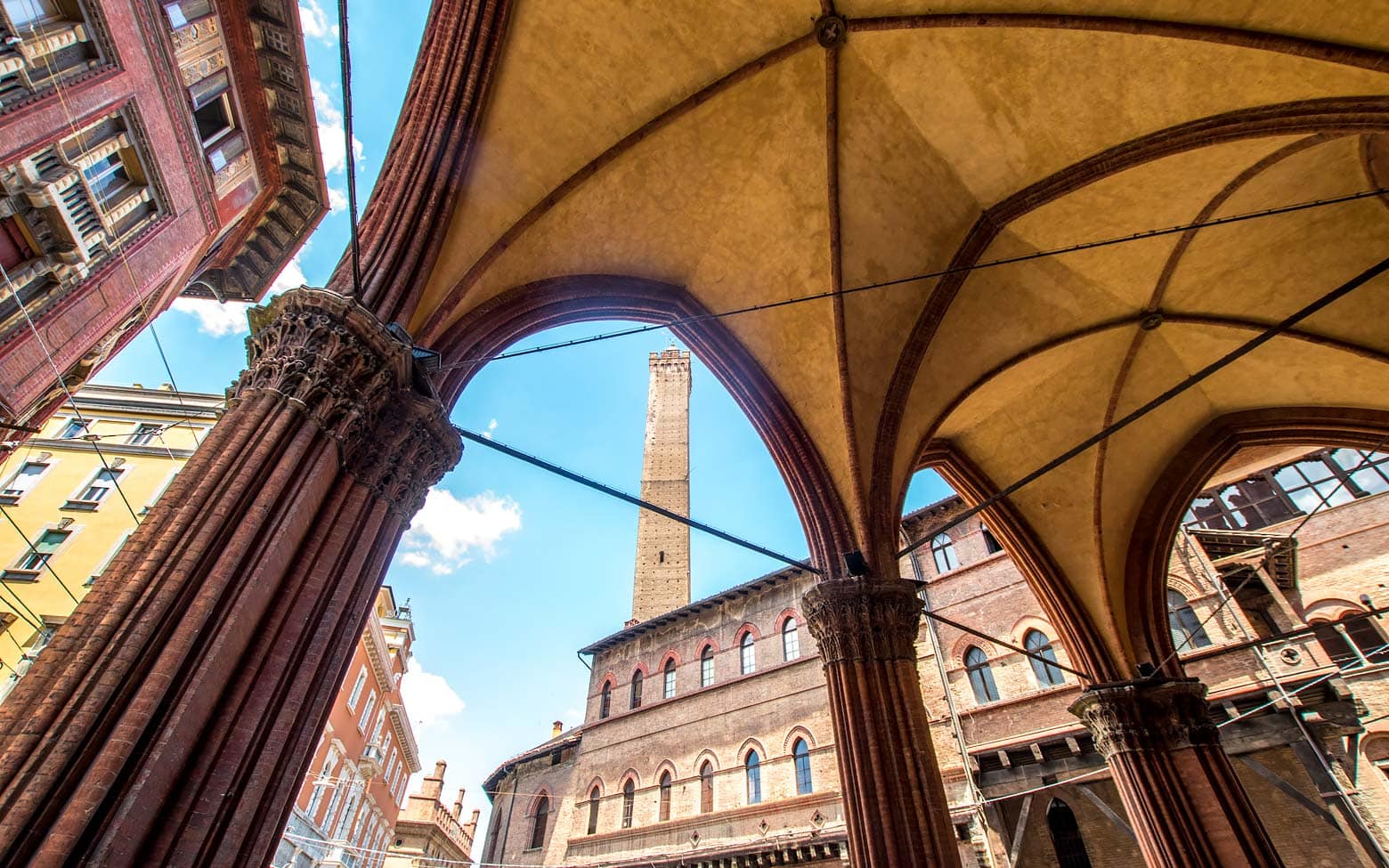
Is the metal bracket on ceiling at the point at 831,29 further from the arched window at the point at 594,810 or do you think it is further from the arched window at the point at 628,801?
the arched window at the point at 594,810

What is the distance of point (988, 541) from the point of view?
589 inches

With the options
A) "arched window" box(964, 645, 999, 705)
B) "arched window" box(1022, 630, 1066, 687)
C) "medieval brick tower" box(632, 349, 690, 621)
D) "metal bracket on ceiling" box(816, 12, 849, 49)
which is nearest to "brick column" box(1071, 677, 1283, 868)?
"arched window" box(1022, 630, 1066, 687)

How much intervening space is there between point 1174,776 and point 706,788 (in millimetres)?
10280

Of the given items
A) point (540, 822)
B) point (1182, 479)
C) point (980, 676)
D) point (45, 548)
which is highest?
point (45, 548)

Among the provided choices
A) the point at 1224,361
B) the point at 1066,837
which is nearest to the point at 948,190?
the point at 1224,361

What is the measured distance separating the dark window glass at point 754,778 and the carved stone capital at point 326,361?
13664mm

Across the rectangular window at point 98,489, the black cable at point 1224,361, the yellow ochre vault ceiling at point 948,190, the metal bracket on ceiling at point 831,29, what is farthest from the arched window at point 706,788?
the metal bracket on ceiling at point 831,29

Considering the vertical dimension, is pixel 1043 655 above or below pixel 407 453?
above

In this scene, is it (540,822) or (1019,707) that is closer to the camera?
(1019,707)

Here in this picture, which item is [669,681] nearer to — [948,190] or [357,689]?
[357,689]

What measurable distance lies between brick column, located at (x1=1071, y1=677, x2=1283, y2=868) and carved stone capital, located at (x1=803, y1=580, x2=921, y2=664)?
4.72m

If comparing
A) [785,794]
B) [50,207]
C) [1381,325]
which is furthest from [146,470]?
[1381,325]

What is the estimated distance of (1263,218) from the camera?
7695 mm

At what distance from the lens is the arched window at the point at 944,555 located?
1545 centimetres
